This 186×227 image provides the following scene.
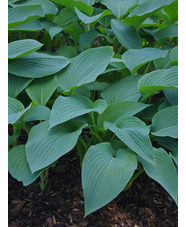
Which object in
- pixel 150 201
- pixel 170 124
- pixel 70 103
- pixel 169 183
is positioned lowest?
pixel 150 201

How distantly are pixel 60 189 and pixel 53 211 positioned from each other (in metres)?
0.13

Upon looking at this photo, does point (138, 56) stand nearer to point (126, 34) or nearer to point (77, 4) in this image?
point (126, 34)

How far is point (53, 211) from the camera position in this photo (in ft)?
4.11

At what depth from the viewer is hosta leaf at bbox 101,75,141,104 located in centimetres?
137

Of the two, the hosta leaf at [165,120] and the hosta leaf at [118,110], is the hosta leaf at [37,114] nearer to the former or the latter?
the hosta leaf at [118,110]

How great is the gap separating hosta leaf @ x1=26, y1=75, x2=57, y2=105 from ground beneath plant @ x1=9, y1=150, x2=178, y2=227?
0.37m

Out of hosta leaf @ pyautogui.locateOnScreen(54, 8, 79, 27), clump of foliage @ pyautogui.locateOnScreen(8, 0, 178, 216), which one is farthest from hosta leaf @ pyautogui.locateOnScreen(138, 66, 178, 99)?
hosta leaf @ pyautogui.locateOnScreen(54, 8, 79, 27)

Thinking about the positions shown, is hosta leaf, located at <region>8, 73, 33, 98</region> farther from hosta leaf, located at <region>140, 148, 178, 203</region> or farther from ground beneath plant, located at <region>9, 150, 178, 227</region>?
hosta leaf, located at <region>140, 148, 178, 203</region>

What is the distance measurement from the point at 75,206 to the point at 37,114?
45 cm

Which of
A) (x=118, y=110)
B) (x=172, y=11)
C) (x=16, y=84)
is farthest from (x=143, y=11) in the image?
(x=16, y=84)

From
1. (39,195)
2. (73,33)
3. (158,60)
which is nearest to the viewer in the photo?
(39,195)

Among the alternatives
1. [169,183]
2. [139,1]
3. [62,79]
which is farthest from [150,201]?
[139,1]

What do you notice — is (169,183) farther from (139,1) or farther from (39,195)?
(139,1)

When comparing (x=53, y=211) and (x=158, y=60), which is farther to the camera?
(x=158, y=60)
